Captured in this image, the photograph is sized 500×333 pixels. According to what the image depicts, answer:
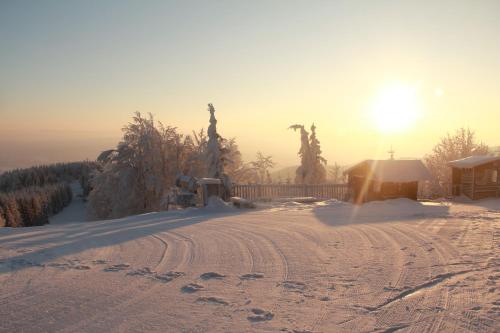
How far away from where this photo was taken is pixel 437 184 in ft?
117

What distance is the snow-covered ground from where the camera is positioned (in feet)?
15.4

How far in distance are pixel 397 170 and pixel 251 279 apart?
1774 centimetres

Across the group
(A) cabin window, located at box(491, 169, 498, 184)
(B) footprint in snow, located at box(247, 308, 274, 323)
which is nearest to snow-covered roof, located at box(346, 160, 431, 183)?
(A) cabin window, located at box(491, 169, 498, 184)

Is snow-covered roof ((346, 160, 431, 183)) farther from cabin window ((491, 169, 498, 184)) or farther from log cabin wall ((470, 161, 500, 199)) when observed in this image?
cabin window ((491, 169, 498, 184))

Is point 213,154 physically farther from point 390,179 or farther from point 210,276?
point 210,276

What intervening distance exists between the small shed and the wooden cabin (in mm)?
3078

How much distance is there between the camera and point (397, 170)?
21688 millimetres

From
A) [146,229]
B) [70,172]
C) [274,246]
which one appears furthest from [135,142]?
[70,172]

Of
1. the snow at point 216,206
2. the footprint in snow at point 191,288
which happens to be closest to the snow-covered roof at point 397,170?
the snow at point 216,206

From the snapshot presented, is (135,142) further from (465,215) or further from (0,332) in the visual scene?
(0,332)

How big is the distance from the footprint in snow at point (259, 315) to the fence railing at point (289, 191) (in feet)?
61.7

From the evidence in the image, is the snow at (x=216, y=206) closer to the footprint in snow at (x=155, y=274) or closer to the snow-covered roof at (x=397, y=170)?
the footprint in snow at (x=155, y=274)

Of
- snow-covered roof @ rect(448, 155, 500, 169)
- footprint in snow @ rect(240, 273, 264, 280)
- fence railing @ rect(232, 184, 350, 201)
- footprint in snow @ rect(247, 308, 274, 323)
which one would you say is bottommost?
footprint in snow @ rect(247, 308, 274, 323)

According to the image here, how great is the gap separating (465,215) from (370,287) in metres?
10.5
